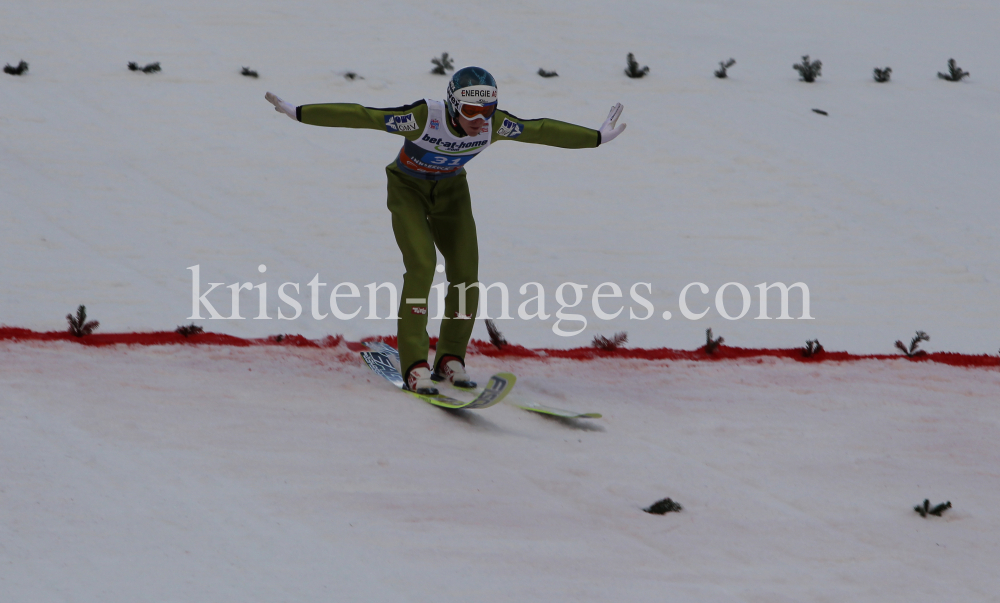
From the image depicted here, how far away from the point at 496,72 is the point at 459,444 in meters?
10.9

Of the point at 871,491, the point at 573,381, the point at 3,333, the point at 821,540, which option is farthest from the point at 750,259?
the point at 3,333

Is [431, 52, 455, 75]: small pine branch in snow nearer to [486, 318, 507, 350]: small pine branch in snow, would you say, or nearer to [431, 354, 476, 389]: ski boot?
[486, 318, 507, 350]: small pine branch in snow

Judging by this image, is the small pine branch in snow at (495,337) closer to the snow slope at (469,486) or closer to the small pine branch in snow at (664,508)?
the snow slope at (469,486)

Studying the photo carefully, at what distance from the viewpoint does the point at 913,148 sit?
43.6 ft

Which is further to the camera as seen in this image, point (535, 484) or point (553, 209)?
point (553, 209)

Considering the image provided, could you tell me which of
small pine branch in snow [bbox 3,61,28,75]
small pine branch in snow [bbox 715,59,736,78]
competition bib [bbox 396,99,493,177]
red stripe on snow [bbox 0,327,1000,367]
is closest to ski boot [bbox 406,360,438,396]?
red stripe on snow [bbox 0,327,1000,367]

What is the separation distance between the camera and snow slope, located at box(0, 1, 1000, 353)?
29.2ft

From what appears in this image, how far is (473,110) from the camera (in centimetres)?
548

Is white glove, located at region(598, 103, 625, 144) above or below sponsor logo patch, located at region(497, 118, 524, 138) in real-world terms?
above

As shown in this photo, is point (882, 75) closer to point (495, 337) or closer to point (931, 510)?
point (495, 337)

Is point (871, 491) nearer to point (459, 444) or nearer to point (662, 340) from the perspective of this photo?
point (459, 444)

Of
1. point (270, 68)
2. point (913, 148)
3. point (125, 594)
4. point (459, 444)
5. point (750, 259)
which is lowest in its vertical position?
point (125, 594)

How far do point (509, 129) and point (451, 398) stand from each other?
170cm

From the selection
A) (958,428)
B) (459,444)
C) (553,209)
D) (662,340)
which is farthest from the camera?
(553,209)
